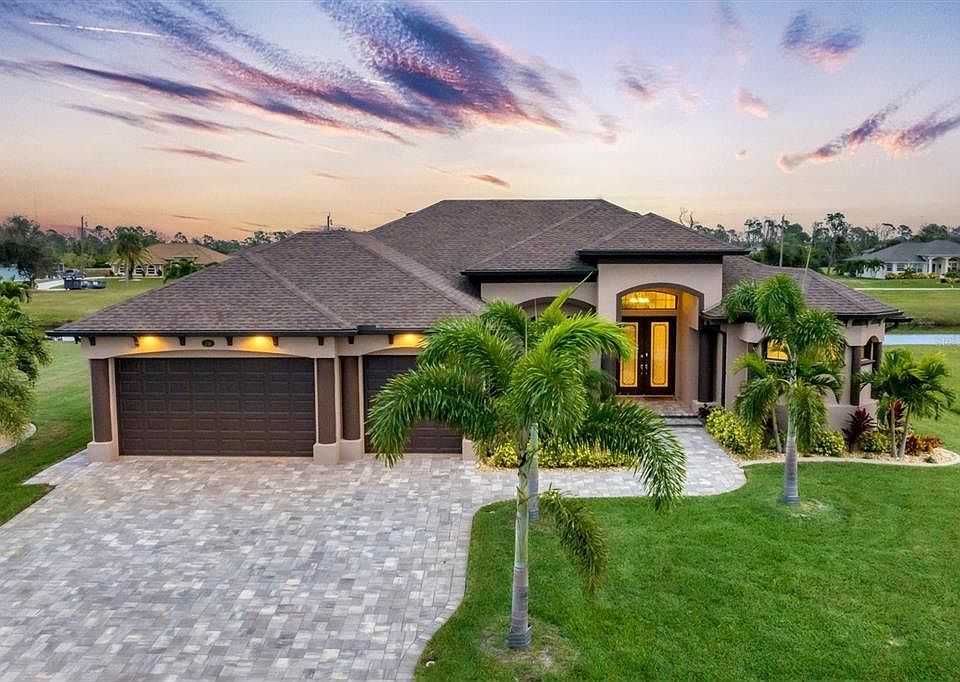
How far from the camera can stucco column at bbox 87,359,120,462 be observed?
1292 centimetres

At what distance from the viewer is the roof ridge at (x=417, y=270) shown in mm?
14711

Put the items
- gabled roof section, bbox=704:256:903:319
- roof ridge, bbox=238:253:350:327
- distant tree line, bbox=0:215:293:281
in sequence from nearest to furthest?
roof ridge, bbox=238:253:350:327
gabled roof section, bbox=704:256:903:319
distant tree line, bbox=0:215:293:281

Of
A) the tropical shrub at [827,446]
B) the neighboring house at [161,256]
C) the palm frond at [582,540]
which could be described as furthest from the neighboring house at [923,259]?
the palm frond at [582,540]

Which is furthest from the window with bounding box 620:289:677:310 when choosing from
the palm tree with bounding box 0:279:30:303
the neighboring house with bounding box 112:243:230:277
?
the neighboring house with bounding box 112:243:230:277

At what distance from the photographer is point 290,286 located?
1425 centimetres

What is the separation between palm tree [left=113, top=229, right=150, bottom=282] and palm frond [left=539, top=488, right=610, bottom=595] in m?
69.5

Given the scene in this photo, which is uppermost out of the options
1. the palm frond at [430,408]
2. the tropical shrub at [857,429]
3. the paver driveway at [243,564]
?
the palm frond at [430,408]

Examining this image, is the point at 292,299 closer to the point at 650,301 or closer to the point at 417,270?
the point at 417,270

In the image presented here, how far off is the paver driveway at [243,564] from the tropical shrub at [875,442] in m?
3.36

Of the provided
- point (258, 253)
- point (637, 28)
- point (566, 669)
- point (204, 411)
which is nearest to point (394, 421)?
point (566, 669)

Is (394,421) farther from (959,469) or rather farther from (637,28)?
(637,28)

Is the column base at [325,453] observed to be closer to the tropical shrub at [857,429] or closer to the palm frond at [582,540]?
the palm frond at [582,540]

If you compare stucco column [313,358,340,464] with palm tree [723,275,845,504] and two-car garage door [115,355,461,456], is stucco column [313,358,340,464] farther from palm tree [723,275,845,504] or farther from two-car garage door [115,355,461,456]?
palm tree [723,275,845,504]

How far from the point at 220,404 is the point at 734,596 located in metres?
10.7
